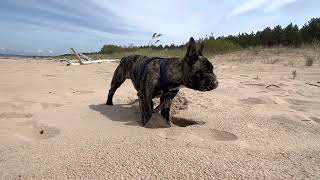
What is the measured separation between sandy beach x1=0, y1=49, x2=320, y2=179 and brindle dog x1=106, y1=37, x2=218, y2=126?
20 cm

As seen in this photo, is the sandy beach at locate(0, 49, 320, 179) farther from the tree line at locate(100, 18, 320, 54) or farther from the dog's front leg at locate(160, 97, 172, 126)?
the tree line at locate(100, 18, 320, 54)

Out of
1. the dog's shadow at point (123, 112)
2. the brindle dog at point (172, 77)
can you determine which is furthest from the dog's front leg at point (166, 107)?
the dog's shadow at point (123, 112)

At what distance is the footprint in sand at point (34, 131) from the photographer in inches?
133

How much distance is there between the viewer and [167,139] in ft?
10.5

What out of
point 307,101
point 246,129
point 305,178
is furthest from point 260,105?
point 305,178

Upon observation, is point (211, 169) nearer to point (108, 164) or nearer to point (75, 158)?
point (108, 164)

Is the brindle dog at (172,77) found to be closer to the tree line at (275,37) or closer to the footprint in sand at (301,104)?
the footprint in sand at (301,104)

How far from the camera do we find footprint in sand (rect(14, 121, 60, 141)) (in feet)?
11.1

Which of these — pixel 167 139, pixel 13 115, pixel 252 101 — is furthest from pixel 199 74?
pixel 13 115

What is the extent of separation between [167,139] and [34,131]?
137 centimetres

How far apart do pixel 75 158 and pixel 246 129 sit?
1709 mm

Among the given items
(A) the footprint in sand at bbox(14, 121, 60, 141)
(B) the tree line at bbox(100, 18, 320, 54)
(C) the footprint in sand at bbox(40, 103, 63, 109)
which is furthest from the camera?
(B) the tree line at bbox(100, 18, 320, 54)

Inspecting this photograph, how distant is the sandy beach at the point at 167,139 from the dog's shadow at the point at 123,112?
0.04 ft

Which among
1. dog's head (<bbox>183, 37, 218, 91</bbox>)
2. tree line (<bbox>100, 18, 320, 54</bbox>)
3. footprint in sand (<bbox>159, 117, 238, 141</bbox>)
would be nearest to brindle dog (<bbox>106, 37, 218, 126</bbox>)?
dog's head (<bbox>183, 37, 218, 91</bbox>)
